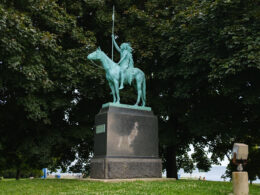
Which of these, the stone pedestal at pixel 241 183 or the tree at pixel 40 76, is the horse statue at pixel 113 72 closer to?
the tree at pixel 40 76

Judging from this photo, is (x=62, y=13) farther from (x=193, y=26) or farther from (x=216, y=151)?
(x=216, y=151)

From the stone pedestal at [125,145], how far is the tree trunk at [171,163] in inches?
333

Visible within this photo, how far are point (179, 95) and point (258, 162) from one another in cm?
1168

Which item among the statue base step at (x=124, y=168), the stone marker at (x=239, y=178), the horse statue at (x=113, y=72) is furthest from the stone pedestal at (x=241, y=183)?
the horse statue at (x=113, y=72)

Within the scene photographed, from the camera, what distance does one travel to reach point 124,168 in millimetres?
11656

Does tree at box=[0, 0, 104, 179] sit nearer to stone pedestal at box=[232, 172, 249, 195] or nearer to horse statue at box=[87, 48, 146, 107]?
horse statue at box=[87, 48, 146, 107]

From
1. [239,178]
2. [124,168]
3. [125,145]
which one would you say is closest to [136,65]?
[125,145]

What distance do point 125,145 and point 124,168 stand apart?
0.88 metres

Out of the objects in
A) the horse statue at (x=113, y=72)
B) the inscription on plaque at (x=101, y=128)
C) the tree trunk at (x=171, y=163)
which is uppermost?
the horse statue at (x=113, y=72)

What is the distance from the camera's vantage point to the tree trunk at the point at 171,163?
20.8 metres

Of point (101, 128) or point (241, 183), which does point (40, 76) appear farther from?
point (241, 183)

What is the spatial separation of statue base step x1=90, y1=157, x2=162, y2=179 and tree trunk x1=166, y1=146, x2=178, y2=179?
8556mm

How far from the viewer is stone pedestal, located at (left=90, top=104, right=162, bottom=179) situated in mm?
11609

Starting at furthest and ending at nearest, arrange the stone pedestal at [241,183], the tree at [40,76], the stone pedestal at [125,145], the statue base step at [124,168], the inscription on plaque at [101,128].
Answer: the tree at [40,76], the inscription on plaque at [101,128], the stone pedestal at [125,145], the statue base step at [124,168], the stone pedestal at [241,183]
